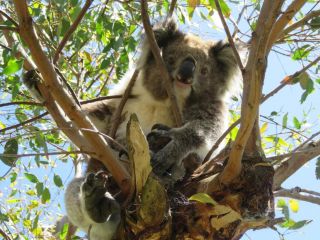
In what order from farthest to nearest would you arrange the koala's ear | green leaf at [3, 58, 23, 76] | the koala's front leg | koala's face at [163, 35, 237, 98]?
the koala's ear → koala's face at [163, 35, 237, 98] → the koala's front leg → green leaf at [3, 58, 23, 76]

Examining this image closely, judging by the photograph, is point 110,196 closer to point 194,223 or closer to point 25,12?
point 194,223

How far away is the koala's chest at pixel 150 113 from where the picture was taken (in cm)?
387

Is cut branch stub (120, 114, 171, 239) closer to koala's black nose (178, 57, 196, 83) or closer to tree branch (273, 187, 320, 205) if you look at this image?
tree branch (273, 187, 320, 205)

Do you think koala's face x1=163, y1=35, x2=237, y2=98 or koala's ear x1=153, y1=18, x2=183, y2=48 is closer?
koala's face x1=163, y1=35, x2=237, y2=98

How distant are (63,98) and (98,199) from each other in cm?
56

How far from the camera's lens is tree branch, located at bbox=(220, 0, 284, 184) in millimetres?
1973

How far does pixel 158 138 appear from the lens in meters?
3.36

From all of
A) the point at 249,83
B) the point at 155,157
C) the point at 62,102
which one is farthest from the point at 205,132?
the point at 249,83

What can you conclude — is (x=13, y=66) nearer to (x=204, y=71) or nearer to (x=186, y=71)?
(x=186, y=71)

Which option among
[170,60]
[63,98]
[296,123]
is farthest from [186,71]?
[63,98]

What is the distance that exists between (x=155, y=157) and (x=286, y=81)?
1.01 meters

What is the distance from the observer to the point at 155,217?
7.89ft

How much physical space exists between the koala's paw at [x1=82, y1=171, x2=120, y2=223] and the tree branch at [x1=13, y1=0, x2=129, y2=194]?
8 cm

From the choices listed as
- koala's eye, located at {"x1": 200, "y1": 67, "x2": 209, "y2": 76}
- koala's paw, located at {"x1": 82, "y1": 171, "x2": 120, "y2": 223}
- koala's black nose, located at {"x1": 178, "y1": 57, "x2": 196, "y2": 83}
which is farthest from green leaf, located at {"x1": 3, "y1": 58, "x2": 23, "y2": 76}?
koala's eye, located at {"x1": 200, "y1": 67, "x2": 209, "y2": 76}
